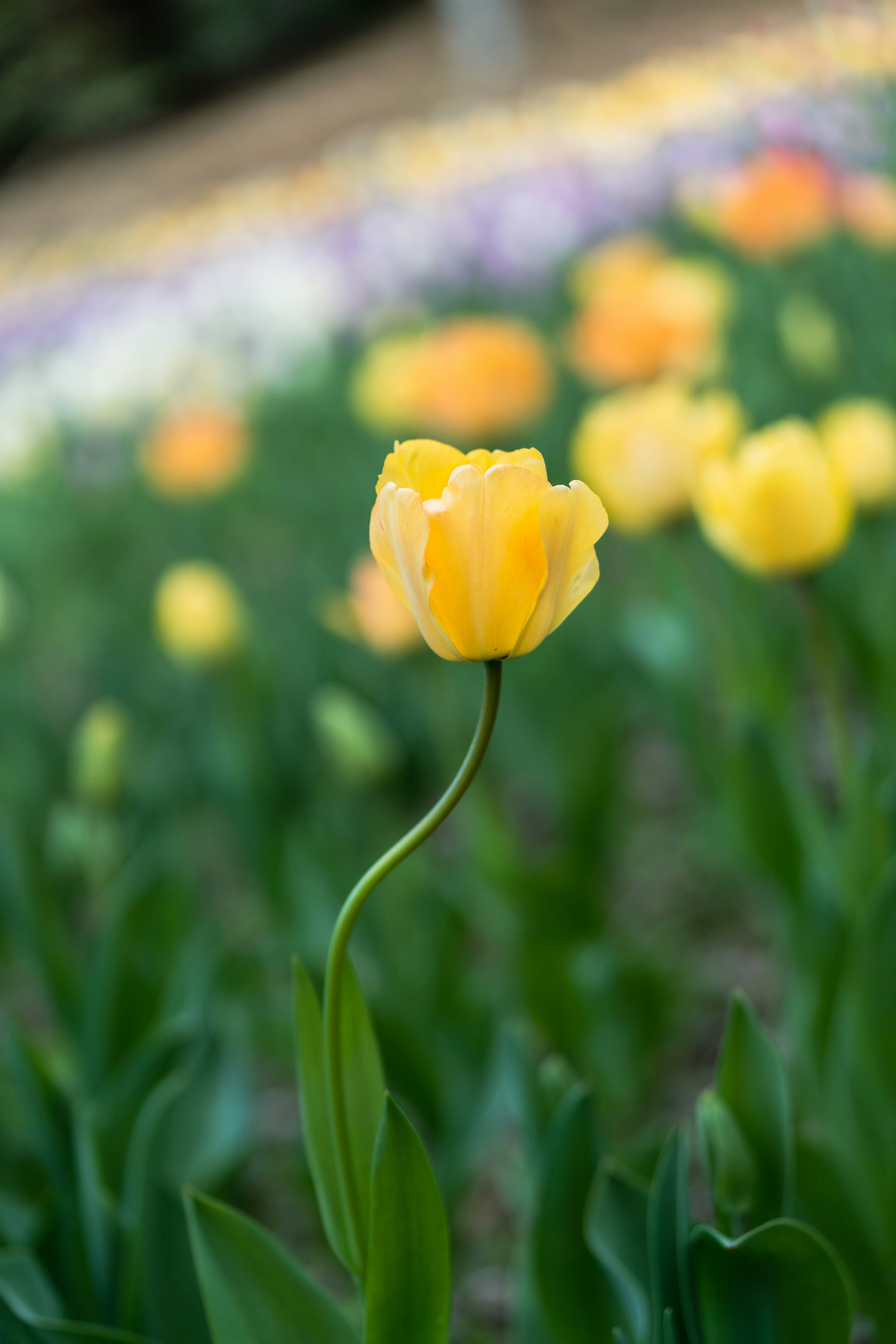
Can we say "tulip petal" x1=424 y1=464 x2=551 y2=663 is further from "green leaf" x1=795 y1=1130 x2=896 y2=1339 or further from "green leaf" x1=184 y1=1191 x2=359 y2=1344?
"green leaf" x1=795 y1=1130 x2=896 y2=1339

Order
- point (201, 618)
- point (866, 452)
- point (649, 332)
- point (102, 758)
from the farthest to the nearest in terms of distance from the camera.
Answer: point (649, 332) → point (201, 618) → point (102, 758) → point (866, 452)

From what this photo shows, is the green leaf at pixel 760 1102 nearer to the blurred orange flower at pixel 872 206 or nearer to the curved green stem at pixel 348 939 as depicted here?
the curved green stem at pixel 348 939

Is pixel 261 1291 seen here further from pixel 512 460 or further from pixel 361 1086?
pixel 512 460

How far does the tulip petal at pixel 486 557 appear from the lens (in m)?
0.42

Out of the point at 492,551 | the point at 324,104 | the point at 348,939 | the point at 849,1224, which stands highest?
the point at 492,551

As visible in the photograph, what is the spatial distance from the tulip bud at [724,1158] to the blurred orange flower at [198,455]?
5.36 feet

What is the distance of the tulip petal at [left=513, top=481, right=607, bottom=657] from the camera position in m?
0.42

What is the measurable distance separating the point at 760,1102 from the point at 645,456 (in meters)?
0.62

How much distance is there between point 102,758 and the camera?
123 cm

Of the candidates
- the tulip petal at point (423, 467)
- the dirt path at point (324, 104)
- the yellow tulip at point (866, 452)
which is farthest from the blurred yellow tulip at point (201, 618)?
the dirt path at point (324, 104)

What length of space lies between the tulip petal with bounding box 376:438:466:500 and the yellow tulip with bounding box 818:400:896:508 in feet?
2.13

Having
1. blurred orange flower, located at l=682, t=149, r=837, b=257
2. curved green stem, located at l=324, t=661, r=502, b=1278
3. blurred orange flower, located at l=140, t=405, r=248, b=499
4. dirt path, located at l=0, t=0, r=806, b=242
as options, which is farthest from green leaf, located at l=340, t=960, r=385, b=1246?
dirt path, located at l=0, t=0, r=806, b=242

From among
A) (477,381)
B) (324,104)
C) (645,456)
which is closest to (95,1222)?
(645,456)

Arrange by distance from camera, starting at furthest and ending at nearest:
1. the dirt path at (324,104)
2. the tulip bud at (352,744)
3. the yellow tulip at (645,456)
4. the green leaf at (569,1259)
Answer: the dirt path at (324,104) → the tulip bud at (352,744) → the yellow tulip at (645,456) → the green leaf at (569,1259)
